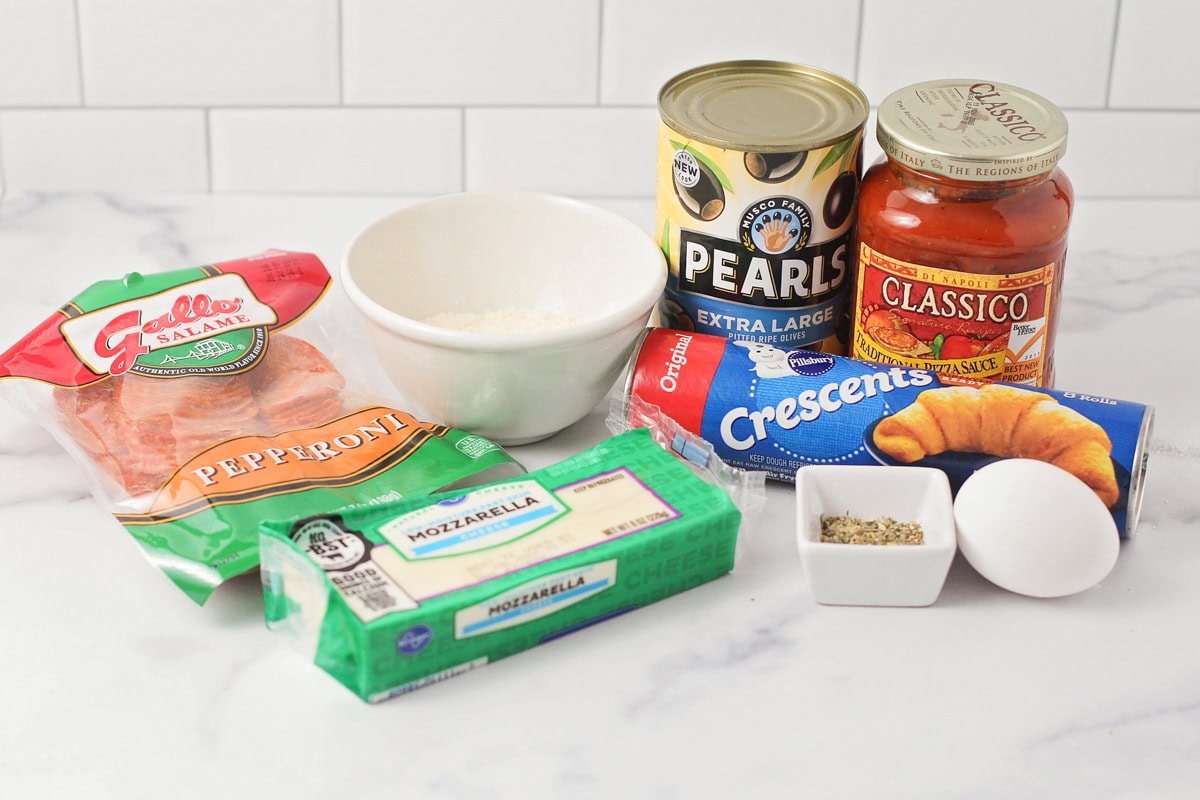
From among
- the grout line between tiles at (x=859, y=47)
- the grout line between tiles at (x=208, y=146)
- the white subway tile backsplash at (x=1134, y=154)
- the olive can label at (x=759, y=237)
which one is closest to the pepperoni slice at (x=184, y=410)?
the olive can label at (x=759, y=237)

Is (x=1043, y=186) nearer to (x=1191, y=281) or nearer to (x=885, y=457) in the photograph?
(x=885, y=457)

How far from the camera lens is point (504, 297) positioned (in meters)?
1.15

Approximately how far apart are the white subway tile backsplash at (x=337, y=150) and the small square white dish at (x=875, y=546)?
24.5 inches

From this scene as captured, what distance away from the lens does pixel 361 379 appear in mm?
1081

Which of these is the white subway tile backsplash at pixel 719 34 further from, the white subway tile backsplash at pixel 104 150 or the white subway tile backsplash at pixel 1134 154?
the white subway tile backsplash at pixel 104 150

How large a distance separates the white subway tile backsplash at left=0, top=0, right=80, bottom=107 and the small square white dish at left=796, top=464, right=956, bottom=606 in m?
0.86

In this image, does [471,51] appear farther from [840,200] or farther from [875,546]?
[875,546]

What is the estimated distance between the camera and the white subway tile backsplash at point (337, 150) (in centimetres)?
136

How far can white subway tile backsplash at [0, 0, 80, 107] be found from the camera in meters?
1.30

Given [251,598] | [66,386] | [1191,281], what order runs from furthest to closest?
1. [1191,281]
2. [66,386]
3. [251,598]

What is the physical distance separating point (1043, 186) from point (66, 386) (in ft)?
2.38

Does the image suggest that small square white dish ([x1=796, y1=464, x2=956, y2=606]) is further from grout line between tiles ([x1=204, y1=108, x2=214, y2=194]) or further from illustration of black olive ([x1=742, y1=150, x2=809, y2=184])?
grout line between tiles ([x1=204, y1=108, x2=214, y2=194])

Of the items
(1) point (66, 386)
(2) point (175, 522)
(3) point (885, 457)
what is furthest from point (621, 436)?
(1) point (66, 386)

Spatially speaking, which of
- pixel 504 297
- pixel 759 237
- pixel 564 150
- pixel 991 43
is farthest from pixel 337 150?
pixel 991 43
